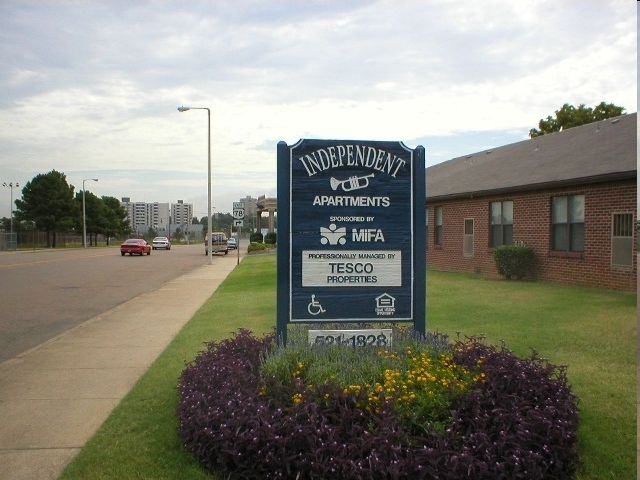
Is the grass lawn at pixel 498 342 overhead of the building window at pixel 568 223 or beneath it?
beneath

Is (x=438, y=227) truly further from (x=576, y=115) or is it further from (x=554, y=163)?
(x=576, y=115)

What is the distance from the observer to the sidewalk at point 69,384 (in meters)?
5.30

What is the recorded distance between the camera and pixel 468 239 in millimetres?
22672

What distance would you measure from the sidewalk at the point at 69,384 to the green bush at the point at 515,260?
31.0ft

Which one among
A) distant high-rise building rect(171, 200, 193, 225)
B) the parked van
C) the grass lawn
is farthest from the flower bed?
distant high-rise building rect(171, 200, 193, 225)

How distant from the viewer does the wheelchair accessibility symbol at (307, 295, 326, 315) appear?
6758mm

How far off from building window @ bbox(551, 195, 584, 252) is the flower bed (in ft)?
39.2

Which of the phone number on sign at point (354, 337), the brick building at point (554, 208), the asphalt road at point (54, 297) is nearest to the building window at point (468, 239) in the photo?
the brick building at point (554, 208)

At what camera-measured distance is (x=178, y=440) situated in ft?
17.6

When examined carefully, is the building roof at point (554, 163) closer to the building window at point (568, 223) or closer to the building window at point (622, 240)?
the building window at point (568, 223)

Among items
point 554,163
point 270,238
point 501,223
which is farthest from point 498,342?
point 270,238

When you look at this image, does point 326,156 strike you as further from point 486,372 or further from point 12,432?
point 12,432

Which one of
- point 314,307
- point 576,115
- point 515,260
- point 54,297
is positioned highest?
point 576,115

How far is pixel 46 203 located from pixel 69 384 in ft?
225
